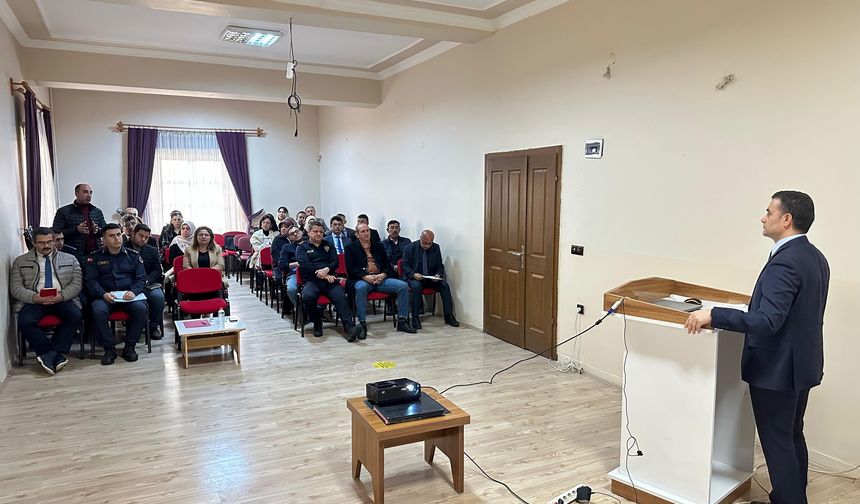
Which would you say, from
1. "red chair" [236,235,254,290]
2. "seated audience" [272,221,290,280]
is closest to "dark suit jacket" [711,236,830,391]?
"seated audience" [272,221,290,280]

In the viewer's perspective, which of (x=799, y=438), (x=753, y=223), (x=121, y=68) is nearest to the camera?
(x=799, y=438)

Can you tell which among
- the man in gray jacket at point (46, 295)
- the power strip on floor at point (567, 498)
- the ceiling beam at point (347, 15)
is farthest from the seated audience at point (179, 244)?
the power strip on floor at point (567, 498)

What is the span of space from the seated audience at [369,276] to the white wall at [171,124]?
4.86 m

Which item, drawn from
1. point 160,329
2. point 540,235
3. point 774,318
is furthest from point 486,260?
point 774,318

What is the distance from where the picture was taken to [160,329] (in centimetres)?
630

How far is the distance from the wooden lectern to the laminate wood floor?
220mm

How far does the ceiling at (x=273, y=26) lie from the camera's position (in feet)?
16.5

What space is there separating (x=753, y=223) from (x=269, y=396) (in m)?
3.60

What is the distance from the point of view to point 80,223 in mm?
A: 6176

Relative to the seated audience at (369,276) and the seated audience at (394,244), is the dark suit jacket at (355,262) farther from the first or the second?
the seated audience at (394,244)

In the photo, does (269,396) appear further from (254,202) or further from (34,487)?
(254,202)

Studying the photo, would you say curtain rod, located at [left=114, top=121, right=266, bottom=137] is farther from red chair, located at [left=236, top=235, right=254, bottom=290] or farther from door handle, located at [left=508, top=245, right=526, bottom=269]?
door handle, located at [left=508, top=245, right=526, bottom=269]

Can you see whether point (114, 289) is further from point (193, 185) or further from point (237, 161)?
point (237, 161)

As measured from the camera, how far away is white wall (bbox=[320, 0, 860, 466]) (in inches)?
130
